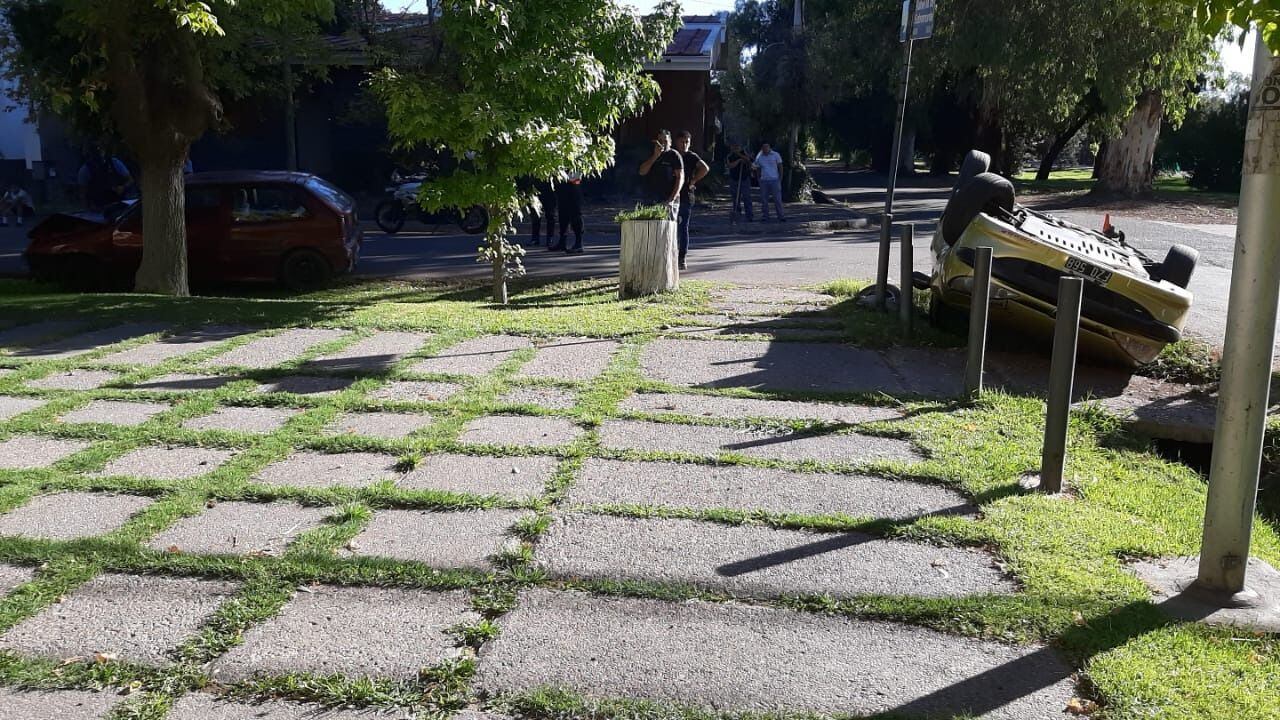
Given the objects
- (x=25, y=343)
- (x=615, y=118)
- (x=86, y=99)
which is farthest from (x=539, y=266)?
(x=25, y=343)

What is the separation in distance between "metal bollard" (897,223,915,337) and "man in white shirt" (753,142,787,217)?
513 inches

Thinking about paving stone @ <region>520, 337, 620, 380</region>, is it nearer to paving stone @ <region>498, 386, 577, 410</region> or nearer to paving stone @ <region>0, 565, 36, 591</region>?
paving stone @ <region>498, 386, 577, 410</region>

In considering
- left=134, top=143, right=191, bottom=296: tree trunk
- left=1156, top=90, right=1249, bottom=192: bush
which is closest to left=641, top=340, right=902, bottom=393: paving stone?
left=134, top=143, right=191, bottom=296: tree trunk

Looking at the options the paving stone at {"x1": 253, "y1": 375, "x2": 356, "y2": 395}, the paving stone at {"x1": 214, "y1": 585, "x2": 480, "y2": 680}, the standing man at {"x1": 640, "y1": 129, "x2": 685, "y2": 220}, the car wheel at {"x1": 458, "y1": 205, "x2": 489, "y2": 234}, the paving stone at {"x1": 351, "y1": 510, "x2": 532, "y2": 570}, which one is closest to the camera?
the paving stone at {"x1": 214, "y1": 585, "x2": 480, "y2": 680}

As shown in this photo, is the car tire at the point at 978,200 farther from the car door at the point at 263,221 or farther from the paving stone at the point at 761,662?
the car door at the point at 263,221

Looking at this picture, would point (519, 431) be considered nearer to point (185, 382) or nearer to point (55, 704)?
point (185, 382)

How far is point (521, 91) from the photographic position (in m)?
9.95

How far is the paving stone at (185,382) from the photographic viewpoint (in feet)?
22.1

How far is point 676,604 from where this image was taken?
379cm

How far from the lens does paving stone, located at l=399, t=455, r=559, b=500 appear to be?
4941 millimetres

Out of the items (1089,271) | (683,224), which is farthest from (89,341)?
(683,224)

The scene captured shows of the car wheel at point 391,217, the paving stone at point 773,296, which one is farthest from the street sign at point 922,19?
the car wheel at point 391,217

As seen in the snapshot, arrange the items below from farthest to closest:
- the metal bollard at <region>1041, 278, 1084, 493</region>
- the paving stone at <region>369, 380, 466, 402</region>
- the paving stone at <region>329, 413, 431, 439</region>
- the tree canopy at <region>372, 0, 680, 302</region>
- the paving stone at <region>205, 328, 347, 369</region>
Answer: the tree canopy at <region>372, 0, 680, 302</region>, the paving stone at <region>205, 328, 347, 369</region>, the paving stone at <region>369, 380, 466, 402</region>, the paving stone at <region>329, 413, 431, 439</region>, the metal bollard at <region>1041, 278, 1084, 493</region>

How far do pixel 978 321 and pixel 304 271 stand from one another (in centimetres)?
958
